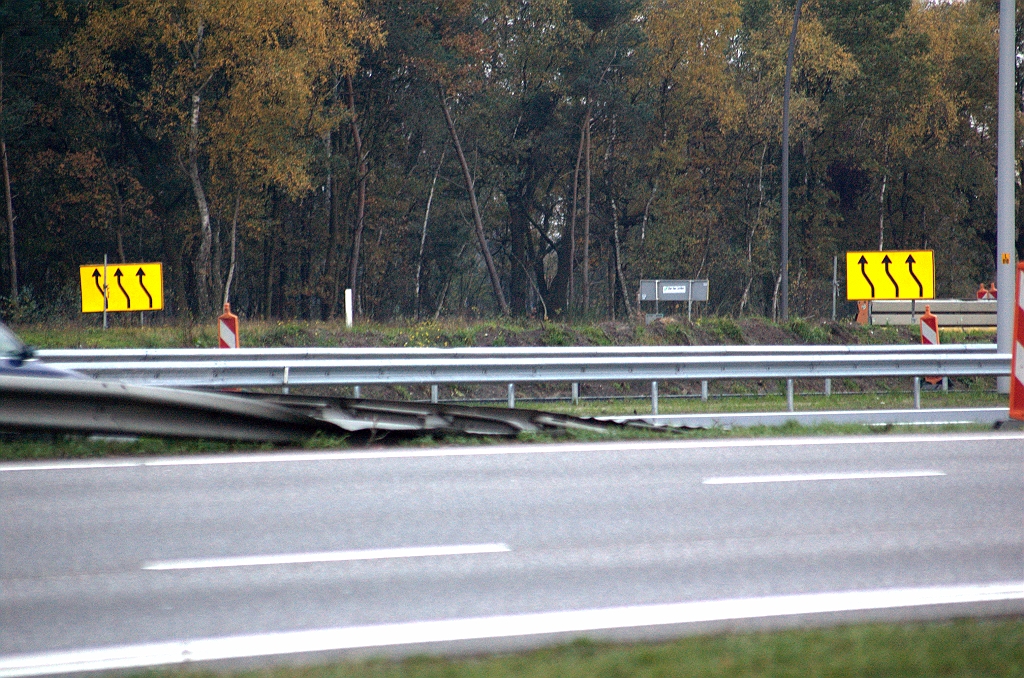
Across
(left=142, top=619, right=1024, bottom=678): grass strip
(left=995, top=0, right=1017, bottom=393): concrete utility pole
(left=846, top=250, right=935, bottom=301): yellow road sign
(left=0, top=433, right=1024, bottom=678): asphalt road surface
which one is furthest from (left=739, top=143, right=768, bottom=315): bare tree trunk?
(left=142, top=619, right=1024, bottom=678): grass strip

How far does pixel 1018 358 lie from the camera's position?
11758 mm

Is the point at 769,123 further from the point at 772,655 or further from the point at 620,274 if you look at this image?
the point at 772,655

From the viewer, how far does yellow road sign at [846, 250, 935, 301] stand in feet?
75.0

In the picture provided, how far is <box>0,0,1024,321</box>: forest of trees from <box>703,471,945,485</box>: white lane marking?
2755 centimetres

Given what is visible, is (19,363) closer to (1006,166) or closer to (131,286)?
(131,286)

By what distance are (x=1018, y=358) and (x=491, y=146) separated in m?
39.8

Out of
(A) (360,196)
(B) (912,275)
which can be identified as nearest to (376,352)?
(B) (912,275)

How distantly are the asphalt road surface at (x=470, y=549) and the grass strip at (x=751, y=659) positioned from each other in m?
0.31

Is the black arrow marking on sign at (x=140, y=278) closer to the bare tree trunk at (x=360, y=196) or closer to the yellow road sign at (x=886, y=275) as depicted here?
the yellow road sign at (x=886, y=275)

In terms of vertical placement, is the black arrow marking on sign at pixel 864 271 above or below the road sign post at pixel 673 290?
above

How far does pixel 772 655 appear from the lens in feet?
14.3

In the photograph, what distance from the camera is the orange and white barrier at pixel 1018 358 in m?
11.6

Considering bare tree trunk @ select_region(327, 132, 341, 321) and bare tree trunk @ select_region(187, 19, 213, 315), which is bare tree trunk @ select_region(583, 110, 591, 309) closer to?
bare tree trunk @ select_region(327, 132, 341, 321)

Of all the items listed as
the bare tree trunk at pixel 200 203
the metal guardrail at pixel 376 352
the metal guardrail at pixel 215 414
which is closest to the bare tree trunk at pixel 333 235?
the bare tree trunk at pixel 200 203
